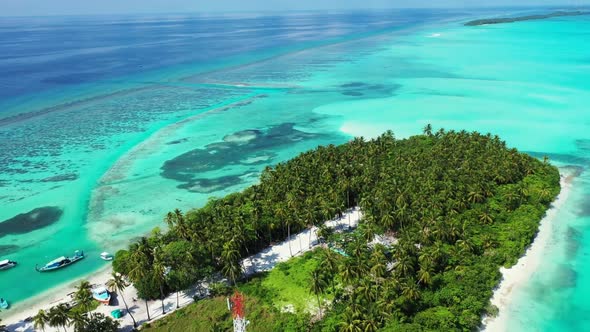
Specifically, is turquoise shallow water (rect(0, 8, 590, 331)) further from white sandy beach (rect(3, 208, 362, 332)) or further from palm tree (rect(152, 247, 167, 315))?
palm tree (rect(152, 247, 167, 315))

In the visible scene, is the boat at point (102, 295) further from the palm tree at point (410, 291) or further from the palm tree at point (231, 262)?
the palm tree at point (410, 291)

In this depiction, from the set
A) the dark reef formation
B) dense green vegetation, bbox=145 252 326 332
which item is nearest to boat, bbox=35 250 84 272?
the dark reef formation

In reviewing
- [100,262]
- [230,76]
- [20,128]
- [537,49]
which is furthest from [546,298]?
[537,49]

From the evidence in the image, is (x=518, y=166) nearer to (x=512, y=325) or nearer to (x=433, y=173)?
(x=433, y=173)

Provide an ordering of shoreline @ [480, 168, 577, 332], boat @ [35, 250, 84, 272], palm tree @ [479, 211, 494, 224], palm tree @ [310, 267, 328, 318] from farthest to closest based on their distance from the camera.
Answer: palm tree @ [479, 211, 494, 224] < boat @ [35, 250, 84, 272] < shoreline @ [480, 168, 577, 332] < palm tree @ [310, 267, 328, 318]

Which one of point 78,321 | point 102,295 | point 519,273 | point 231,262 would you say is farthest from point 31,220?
point 519,273

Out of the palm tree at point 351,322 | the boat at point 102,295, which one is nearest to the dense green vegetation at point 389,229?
the palm tree at point 351,322
